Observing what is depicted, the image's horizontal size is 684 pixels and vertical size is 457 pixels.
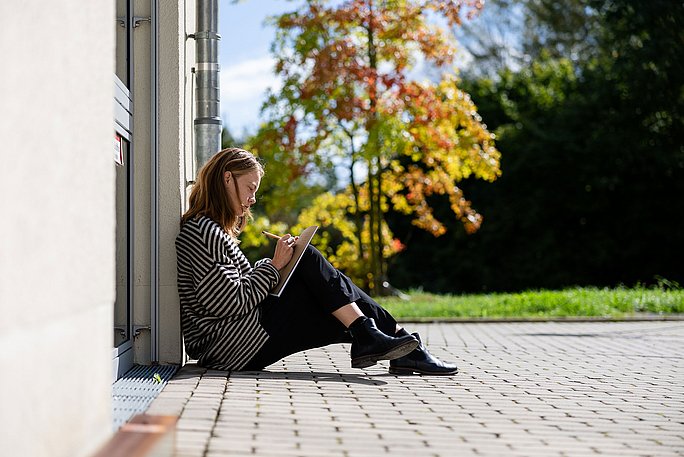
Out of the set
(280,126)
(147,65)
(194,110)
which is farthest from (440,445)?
(280,126)

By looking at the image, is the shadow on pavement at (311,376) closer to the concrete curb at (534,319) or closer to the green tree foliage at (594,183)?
the concrete curb at (534,319)

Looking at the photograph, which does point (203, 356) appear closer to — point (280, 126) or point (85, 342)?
point (85, 342)

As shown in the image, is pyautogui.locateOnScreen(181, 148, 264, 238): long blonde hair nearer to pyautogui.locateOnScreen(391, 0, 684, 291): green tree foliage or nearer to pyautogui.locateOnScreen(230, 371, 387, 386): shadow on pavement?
pyautogui.locateOnScreen(230, 371, 387, 386): shadow on pavement

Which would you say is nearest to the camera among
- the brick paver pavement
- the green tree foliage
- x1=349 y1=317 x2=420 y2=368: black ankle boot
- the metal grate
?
the brick paver pavement

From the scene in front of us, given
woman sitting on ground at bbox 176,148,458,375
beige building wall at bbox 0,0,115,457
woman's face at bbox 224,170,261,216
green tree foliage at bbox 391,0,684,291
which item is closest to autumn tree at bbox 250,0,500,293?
green tree foliage at bbox 391,0,684,291

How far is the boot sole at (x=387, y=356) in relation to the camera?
5113mm

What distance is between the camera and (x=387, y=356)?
16.9ft

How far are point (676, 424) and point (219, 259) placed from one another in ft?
7.88

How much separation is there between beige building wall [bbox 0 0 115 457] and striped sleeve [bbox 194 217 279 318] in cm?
213

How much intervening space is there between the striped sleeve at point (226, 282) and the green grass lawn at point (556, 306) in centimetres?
622

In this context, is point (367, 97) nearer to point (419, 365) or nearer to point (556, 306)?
point (556, 306)

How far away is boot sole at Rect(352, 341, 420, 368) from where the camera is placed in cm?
511

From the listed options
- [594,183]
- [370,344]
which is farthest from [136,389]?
[594,183]

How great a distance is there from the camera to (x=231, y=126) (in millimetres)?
32438
